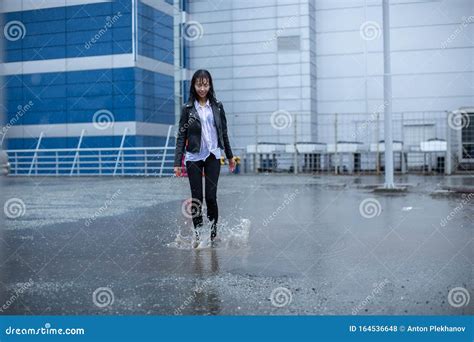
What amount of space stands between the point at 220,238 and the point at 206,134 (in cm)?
110

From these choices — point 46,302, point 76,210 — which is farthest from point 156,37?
point 46,302

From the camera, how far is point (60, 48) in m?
20.6

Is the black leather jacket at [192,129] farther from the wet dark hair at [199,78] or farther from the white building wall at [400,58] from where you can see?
the white building wall at [400,58]

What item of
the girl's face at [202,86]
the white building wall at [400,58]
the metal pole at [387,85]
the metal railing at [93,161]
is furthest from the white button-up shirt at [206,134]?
the white building wall at [400,58]

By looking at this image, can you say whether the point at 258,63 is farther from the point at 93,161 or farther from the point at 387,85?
the point at 387,85

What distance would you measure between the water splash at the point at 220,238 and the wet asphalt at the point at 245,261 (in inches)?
0.8

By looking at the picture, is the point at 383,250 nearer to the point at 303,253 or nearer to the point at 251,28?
the point at 303,253

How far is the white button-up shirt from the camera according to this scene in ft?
18.7

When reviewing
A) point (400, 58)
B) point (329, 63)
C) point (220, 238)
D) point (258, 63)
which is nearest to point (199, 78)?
point (220, 238)

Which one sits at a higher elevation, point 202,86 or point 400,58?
point 400,58

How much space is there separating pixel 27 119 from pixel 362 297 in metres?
20.2

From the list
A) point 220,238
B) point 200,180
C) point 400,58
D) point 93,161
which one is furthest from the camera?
point 400,58

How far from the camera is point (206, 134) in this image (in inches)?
224

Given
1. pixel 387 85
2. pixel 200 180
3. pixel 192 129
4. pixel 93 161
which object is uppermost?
pixel 387 85
